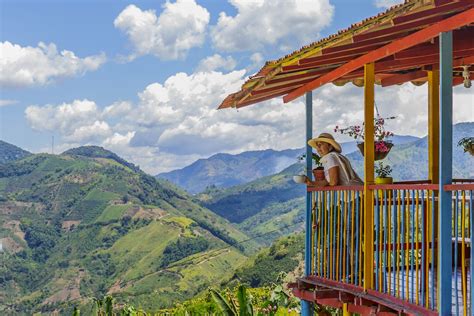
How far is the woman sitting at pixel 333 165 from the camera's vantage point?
21.7ft

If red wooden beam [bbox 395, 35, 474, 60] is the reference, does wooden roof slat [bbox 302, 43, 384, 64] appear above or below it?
below

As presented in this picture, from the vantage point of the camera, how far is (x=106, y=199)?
140500 mm

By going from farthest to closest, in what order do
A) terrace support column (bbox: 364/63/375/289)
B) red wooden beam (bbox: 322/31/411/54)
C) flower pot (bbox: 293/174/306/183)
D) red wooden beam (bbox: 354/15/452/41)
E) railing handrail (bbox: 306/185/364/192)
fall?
flower pot (bbox: 293/174/306/183) → railing handrail (bbox: 306/185/364/192) → terrace support column (bbox: 364/63/375/289) → red wooden beam (bbox: 322/31/411/54) → red wooden beam (bbox: 354/15/452/41)

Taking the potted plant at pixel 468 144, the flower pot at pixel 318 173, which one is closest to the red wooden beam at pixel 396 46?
the flower pot at pixel 318 173

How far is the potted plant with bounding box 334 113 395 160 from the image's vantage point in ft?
23.2

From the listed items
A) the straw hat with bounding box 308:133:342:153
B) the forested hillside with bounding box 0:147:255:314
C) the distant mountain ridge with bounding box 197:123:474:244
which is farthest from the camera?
the distant mountain ridge with bounding box 197:123:474:244

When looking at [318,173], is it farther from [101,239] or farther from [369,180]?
[101,239]

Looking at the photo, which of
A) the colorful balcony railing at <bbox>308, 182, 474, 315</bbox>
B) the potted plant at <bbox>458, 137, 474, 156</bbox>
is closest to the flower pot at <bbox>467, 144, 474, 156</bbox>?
the potted plant at <bbox>458, 137, 474, 156</bbox>

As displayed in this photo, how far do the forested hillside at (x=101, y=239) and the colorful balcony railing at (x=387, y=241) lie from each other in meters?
73.4

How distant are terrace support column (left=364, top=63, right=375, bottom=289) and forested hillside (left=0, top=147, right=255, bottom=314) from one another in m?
74.2

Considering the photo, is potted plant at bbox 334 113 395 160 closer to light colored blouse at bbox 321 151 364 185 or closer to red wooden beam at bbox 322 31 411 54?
light colored blouse at bbox 321 151 364 185

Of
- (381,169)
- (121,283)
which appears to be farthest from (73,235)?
(381,169)

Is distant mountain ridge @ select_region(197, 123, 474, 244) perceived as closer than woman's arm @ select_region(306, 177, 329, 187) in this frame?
No

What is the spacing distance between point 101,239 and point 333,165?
122 metres
